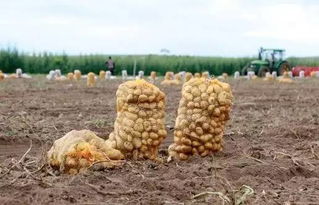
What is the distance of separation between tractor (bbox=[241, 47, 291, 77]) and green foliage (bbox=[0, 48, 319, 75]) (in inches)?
311

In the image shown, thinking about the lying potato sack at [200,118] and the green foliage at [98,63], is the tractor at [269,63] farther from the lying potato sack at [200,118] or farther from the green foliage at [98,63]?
the lying potato sack at [200,118]

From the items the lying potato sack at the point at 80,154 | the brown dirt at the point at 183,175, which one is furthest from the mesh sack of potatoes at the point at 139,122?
the brown dirt at the point at 183,175

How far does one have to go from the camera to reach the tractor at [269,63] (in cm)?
4821

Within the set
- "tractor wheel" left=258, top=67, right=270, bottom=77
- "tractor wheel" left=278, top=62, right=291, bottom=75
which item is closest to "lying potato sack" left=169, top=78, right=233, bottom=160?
"tractor wheel" left=258, top=67, right=270, bottom=77

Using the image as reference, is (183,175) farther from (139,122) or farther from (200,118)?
(200,118)

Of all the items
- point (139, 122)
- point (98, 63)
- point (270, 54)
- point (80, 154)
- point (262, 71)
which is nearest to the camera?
point (80, 154)

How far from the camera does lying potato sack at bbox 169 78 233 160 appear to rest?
706 cm

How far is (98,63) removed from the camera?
5856cm

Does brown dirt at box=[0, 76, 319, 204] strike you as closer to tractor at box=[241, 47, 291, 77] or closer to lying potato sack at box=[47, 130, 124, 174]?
lying potato sack at box=[47, 130, 124, 174]

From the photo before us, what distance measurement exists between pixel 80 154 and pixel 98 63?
2069 inches

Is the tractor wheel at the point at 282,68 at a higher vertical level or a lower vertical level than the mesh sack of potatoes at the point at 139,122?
lower

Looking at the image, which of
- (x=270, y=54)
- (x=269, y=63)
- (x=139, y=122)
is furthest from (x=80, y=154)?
(x=270, y=54)

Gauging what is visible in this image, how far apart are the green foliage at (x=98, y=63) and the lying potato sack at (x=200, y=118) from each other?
147 feet

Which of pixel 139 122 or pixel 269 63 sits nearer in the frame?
pixel 139 122
